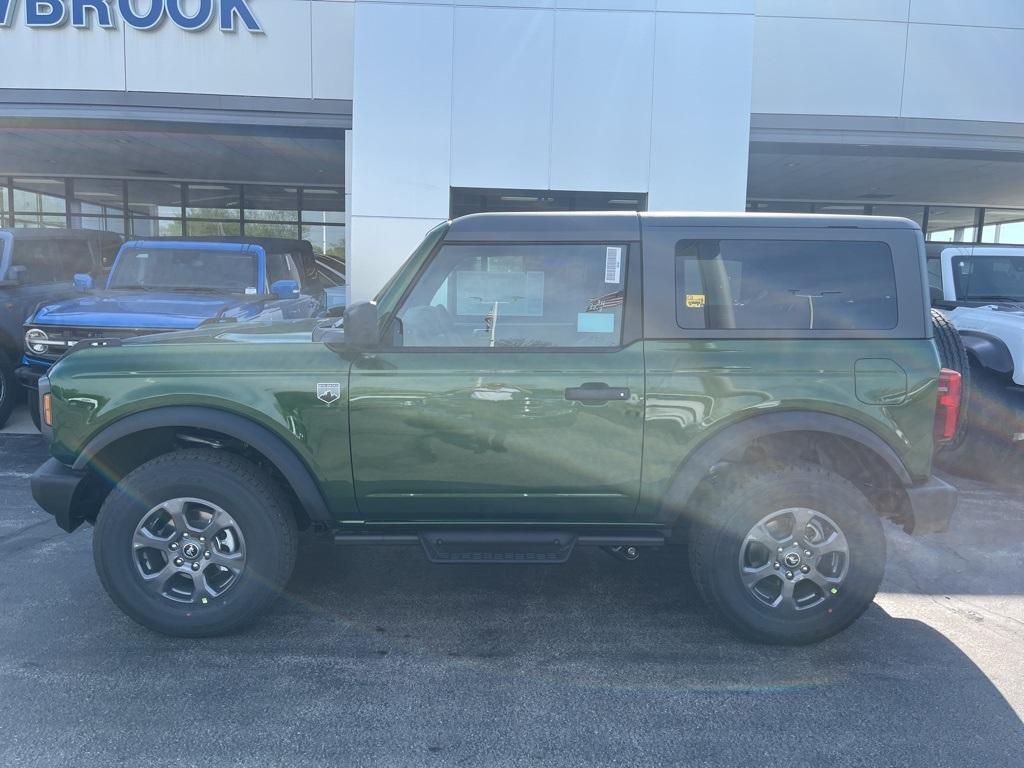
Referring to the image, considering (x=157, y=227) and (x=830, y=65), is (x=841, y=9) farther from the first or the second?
(x=157, y=227)

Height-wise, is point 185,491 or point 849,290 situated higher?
point 849,290

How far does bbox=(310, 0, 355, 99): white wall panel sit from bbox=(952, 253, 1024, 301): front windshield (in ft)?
27.1

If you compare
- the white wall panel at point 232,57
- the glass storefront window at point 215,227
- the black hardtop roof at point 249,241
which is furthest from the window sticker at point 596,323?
the glass storefront window at point 215,227

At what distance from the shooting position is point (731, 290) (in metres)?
3.57

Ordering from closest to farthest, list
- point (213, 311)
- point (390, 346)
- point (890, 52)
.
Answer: point (390, 346) → point (213, 311) → point (890, 52)

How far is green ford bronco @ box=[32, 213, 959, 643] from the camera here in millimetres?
3443

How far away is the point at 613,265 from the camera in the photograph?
3.54 m

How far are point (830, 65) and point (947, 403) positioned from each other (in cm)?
920

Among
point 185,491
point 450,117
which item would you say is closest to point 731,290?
point 185,491

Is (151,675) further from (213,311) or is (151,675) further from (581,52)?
(581,52)

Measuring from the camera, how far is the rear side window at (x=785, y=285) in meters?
3.53

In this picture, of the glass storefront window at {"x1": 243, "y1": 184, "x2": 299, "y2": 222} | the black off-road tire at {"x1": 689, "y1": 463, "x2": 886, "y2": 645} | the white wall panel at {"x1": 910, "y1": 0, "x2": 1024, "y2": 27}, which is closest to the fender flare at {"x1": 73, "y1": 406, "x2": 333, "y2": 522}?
the black off-road tire at {"x1": 689, "y1": 463, "x2": 886, "y2": 645}

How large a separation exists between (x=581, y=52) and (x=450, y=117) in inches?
71.4

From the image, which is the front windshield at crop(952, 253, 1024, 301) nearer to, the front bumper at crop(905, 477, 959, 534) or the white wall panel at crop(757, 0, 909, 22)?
the white wall panel at crop(757, 0, 909, 22)
